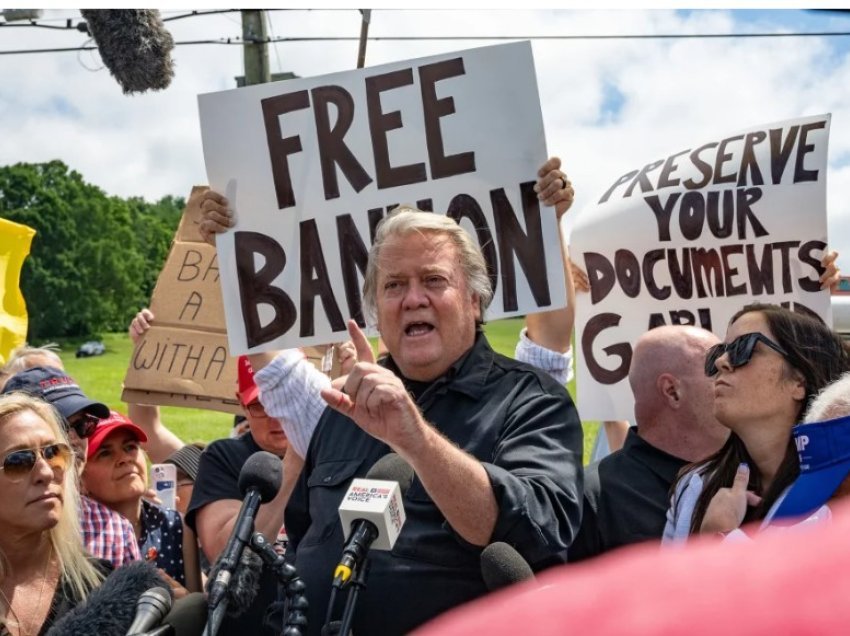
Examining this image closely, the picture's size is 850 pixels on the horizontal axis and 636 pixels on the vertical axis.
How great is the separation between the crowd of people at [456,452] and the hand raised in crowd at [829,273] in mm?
752

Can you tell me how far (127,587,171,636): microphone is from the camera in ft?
7.29

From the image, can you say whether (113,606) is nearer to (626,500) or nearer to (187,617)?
(187,617)

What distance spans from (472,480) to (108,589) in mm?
900

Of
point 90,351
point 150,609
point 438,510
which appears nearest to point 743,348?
point 438,510

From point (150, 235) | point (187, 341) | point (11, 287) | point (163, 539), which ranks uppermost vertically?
point (150, 235)

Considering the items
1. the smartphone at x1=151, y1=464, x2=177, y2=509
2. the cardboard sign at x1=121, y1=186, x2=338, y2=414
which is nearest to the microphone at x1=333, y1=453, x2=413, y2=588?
the smartphone at x1=151, y1=464, x2=177, y2=509

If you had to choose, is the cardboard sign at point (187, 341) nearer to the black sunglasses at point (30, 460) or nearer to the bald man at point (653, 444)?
the black sunglasses at point (30, 460)

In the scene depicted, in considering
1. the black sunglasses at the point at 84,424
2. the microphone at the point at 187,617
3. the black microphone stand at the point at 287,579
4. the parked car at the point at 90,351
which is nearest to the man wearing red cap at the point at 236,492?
the black sunglasses at the point at 84,424

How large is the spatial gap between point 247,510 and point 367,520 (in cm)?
28

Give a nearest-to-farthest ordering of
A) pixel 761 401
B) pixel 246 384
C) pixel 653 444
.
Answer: pixel 761 401, pixel 653 444, pixel 246 384

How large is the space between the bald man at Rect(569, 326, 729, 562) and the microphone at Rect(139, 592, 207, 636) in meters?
1.12

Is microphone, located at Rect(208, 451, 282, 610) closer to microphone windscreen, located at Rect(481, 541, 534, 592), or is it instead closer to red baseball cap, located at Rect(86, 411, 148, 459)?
microphone windscreen, located at Rect(481, 541, 534, 592)

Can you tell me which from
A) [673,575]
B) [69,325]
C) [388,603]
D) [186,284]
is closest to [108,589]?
[388,603]

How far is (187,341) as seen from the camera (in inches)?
201
